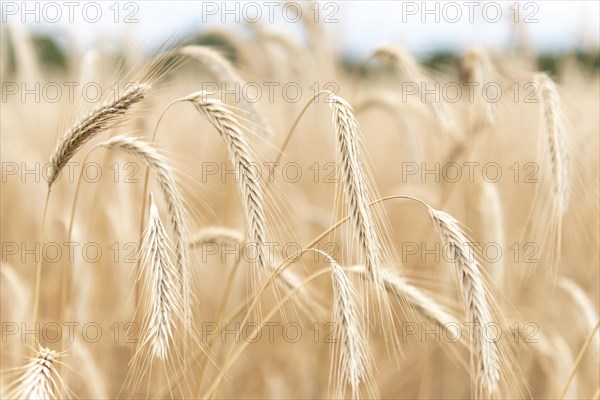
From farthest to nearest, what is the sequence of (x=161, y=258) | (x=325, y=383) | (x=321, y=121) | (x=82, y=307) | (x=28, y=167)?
(x=321, y=121), (x=28, y=167), (x=325, y=383), (x=82, y=307), (x=161, y=258)

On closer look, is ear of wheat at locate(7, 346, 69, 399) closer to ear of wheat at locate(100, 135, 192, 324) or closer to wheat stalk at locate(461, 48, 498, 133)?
ear of wheat at locate(100, 135, 192, 324)

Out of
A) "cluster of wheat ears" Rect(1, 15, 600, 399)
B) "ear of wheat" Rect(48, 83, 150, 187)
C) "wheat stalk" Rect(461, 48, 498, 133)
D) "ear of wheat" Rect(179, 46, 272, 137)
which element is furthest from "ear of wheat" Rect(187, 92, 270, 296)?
"wheat stalk" Rect(461, 48, 498, 133)

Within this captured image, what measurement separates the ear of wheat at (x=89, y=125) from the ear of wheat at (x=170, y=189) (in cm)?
5

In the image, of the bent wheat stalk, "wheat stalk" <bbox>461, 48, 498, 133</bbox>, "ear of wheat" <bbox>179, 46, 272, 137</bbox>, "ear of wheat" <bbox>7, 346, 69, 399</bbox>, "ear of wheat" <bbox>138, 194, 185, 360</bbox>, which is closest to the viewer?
"ear of wheat" <bbox>7, 346, 69, 399</bbox>

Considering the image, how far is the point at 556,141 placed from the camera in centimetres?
182

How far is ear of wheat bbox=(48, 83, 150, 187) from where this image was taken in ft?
4.69

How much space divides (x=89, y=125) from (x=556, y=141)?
1258 millimetres

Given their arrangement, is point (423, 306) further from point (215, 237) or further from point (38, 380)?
point (38, 380)

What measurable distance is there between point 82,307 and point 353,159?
1305mm

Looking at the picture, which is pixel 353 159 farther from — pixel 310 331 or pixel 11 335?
pixel 310 331

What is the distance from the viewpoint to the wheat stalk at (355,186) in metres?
1.31

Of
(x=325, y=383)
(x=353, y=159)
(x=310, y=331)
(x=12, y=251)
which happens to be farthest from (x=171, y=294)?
(x=12, y=251)

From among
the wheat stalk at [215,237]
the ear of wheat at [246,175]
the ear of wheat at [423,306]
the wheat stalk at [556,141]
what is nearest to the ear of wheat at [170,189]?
the ear of wheat at [246,175]

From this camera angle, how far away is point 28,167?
303 cm
